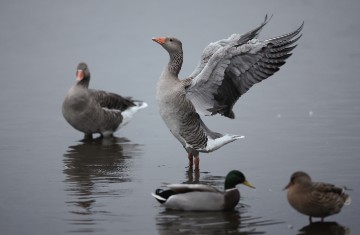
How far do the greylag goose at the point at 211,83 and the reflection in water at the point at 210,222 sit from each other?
2001 mm

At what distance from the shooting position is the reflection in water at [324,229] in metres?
7.75

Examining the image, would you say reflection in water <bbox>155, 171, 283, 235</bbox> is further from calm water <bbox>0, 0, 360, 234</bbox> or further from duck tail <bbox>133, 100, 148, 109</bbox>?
duck tail <bbox>133, 100, 148, 109</bbox>

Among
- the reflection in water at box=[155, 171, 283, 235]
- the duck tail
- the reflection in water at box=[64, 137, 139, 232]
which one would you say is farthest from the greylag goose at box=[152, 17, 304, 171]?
the duck tail

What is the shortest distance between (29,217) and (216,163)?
340 cm

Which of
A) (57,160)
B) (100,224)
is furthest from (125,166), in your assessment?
(100,224)

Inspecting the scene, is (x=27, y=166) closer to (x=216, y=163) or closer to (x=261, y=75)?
(x=216, y=163)

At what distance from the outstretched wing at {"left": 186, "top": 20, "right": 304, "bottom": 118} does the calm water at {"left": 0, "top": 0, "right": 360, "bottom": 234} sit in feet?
2.97

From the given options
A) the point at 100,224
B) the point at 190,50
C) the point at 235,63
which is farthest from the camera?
the point at 190,50

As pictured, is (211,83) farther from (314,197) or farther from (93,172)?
(314,197)

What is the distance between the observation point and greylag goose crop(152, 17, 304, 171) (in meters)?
10.3

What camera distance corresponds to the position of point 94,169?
10688 millimetres

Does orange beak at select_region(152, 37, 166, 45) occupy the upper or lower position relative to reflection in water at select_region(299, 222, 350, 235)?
upper

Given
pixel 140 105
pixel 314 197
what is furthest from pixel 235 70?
pixel 140 105

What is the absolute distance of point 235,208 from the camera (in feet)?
28.6
